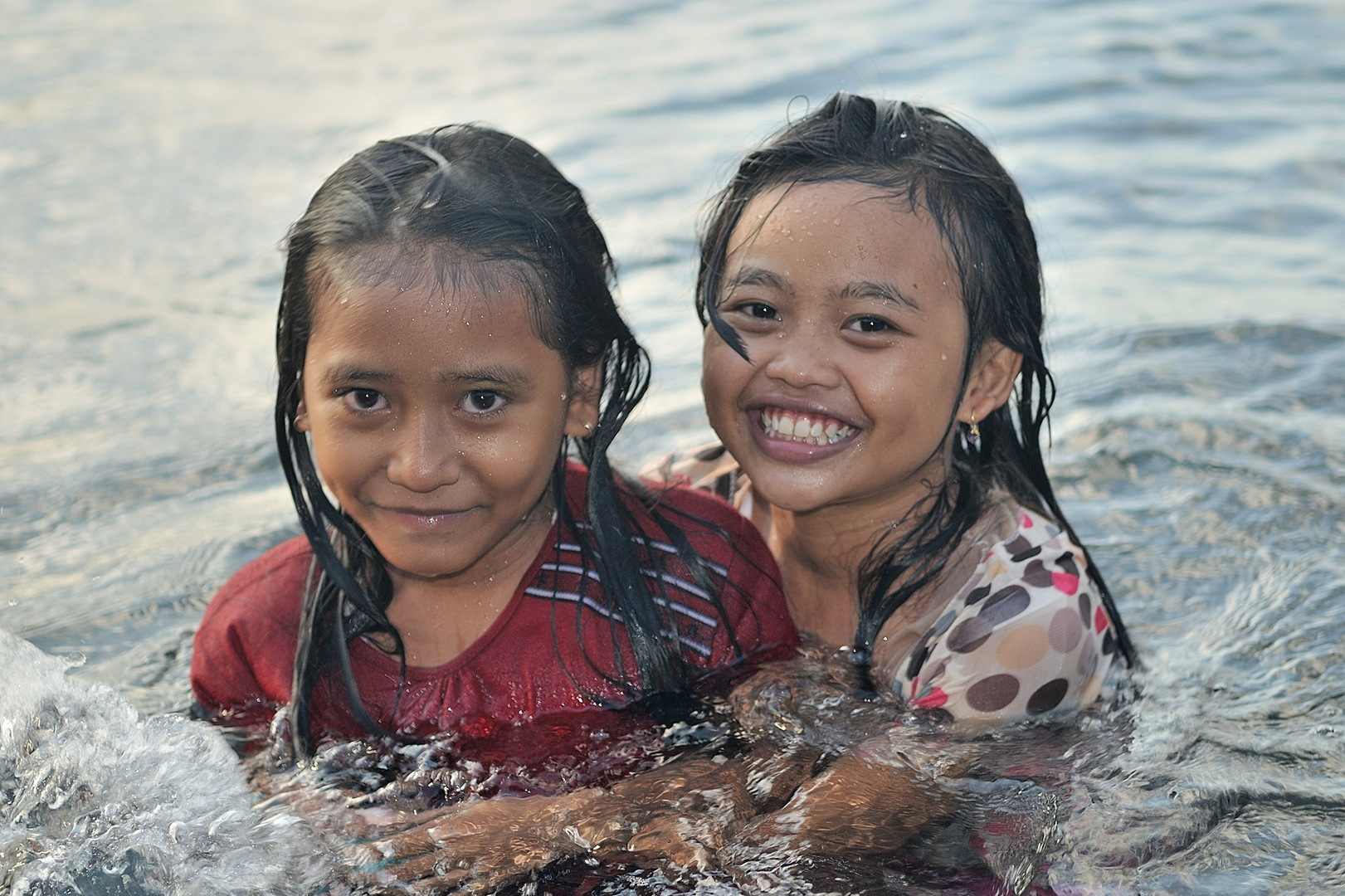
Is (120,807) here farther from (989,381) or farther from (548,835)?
(989,381)

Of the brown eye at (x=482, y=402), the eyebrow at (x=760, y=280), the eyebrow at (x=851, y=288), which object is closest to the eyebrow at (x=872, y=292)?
the eyebrow at (x=851, y=288)

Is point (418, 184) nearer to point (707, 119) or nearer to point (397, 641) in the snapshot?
point (397, 641)

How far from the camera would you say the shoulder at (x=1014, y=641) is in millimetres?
3047

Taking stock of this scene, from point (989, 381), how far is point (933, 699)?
0.70 m

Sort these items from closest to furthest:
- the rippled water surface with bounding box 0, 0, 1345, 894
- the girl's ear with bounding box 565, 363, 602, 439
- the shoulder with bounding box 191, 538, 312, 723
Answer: the girl's ear with bounding box 565, 363, 602, 439 → the shoulder with bounding box 191, 538, 312, 723 → the rippled water surface with bounding box 0, 0, 1345, 894

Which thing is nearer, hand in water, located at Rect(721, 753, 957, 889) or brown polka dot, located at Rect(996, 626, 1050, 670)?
hand in water, located at Rect(721, 753, 957, 889)

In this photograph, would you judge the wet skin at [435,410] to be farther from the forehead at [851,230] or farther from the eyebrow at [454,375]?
the forehead at [851,230]

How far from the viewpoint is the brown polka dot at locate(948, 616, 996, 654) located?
3.06 metres

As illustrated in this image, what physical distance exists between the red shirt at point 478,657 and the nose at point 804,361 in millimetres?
395

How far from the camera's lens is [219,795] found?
2867 mm

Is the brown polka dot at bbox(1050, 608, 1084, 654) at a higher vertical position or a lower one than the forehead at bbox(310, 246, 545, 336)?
lower

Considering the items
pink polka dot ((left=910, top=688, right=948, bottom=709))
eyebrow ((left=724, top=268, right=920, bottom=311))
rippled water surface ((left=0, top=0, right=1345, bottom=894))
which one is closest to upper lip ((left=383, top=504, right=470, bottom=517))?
eyebrow ((left=724, top=268, right=920, bottom=311))

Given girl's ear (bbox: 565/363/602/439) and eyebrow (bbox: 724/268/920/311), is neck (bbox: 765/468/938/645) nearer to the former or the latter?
eyebrow (bbox: 724/268/920/311)

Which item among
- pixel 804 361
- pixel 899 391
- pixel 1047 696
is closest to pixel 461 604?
pixel 804 361
